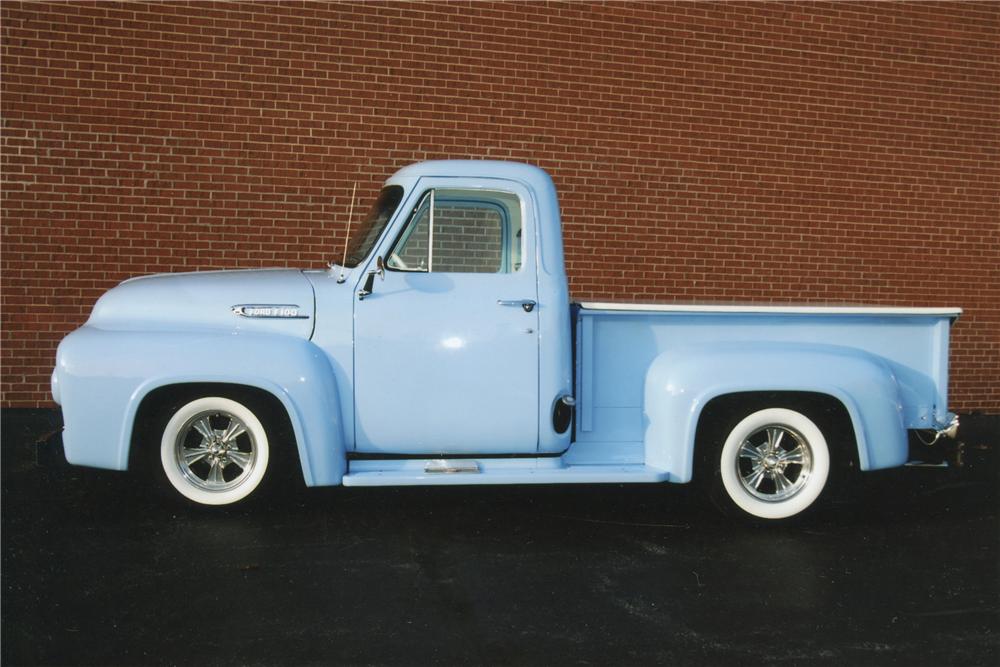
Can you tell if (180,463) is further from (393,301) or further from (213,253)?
(213,253)

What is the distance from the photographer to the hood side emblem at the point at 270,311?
201 inches

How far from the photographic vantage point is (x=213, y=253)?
8203 millimetres

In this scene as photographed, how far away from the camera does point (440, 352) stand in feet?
16.8

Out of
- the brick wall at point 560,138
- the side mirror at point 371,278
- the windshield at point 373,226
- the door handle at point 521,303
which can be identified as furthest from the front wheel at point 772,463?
the brick wall at point 560,138

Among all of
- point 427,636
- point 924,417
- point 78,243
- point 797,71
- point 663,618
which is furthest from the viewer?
point 797,71

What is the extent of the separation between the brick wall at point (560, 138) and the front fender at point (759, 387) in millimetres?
3690

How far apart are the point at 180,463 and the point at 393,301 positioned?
1.48 meters

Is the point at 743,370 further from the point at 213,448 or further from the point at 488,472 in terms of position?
the point at 213,448

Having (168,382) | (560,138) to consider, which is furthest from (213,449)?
(560,138)

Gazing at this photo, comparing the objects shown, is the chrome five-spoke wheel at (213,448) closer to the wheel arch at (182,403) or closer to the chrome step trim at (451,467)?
the wheel arch at (182,403)

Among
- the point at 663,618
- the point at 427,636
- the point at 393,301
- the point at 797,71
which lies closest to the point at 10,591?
the point at 427,636

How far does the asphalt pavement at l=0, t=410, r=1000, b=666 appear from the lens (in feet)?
11.5

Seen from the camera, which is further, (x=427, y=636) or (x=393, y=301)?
(x=393, y=301)

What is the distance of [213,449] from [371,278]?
1.29 meters
